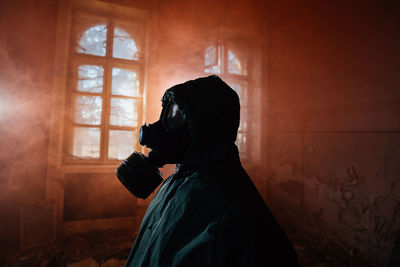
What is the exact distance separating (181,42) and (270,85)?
173 centimetres

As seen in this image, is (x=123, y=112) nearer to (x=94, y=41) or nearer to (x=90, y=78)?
(x=90, y=78)

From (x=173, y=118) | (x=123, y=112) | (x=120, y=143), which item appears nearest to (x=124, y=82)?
(x=123, y=112)

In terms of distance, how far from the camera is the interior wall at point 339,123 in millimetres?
2100

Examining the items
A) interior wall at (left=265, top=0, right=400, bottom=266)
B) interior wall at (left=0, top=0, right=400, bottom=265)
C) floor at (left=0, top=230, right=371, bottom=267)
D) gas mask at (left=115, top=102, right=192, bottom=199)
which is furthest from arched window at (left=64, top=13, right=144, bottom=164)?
interior wall at (left=265, top=0, right=400, bottom=266)

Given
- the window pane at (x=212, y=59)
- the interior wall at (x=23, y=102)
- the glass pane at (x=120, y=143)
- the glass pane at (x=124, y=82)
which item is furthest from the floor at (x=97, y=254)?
the window pane at (x=212, y=59)

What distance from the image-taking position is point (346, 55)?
2469mm

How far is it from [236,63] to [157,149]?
3.20 metres

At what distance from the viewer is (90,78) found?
2.98 metres

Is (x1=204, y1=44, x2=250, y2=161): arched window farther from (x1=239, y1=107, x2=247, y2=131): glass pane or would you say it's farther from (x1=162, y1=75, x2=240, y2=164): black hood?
(x1=162, y1=75, x2=240, y2=164): black hood

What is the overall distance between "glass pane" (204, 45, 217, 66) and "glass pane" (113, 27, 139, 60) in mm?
1148

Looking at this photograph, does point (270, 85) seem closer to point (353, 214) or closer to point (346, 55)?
point (346, 55)

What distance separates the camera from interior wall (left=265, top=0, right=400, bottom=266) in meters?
2.10

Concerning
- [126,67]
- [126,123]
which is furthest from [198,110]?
[126,67]

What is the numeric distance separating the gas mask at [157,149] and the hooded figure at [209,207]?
12mm
